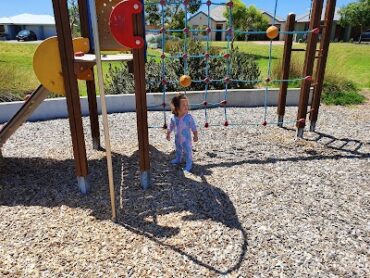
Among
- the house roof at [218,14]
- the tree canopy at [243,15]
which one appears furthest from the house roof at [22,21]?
the tree canopy at [243,15]

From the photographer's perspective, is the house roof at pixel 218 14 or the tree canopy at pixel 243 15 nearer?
the tree canopy at pixel 243 15

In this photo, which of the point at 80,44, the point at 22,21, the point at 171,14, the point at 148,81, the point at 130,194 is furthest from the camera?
the point at 22,21

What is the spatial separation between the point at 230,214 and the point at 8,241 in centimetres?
195

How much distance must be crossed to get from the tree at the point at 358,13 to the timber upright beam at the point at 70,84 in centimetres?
4840

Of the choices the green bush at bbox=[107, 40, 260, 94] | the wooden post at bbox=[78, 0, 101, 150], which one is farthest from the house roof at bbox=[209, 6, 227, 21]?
the wooden post at bbox=[78, 0, 101, 150]

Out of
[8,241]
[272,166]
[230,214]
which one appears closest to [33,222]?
[8,241]

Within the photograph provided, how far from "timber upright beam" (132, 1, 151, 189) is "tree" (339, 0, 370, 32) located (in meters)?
48.0

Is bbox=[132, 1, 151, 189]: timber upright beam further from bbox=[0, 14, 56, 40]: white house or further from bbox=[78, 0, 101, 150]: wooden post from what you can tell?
bbox=[0, 14, 56, 40]: white house

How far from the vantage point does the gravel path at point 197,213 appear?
256 cm

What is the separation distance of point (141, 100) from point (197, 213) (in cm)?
120

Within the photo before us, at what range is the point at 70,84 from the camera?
10.3 ft

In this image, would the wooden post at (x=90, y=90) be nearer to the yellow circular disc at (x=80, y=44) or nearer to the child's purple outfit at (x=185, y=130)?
the yellow circular disc at (x=80, y=44)

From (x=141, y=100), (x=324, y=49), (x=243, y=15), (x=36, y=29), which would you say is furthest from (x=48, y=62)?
(x=36, y=29)

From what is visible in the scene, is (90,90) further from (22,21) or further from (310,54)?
(22,21)
